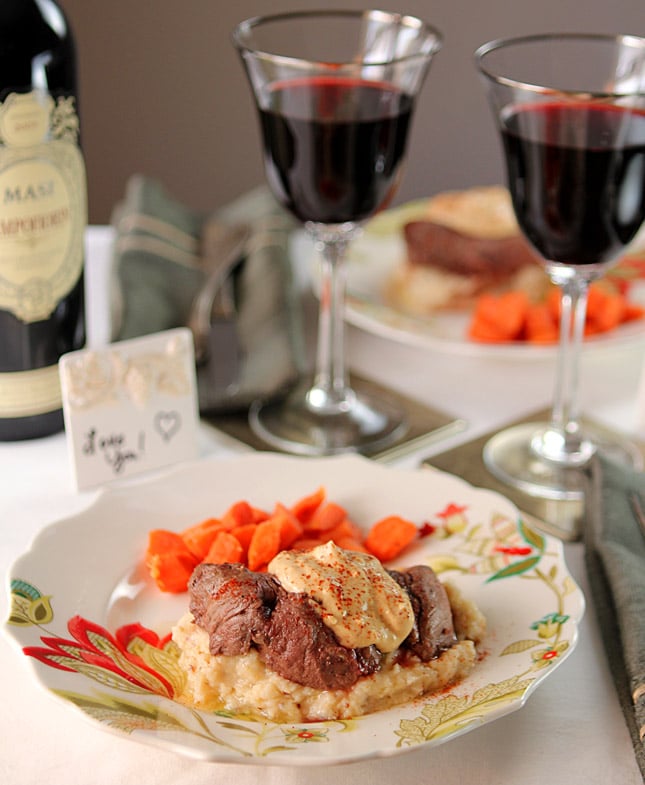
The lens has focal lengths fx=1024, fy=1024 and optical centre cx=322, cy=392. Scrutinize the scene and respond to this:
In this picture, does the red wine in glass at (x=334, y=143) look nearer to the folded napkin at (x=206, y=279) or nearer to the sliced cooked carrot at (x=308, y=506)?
the folded napkin at (x=206, y=279)

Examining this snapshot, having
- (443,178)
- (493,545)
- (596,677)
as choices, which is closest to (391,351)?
(493,545)

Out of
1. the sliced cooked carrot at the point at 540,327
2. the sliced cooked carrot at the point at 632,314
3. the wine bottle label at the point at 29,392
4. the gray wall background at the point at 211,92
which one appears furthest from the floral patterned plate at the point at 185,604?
the gray wall background at the point at 211,92

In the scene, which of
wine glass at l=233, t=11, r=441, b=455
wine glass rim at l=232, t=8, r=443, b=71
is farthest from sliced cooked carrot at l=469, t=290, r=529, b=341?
wine glass rim at l=232, t=8, r=443, b=71

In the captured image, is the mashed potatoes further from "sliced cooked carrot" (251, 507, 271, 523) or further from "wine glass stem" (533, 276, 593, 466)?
"wine glass stem" (533, 276, 593, 466)

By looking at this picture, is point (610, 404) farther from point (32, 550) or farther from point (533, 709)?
point (32, 550)

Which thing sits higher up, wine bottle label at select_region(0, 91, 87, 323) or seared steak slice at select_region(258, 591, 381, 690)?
wine bottle label at select_region(0, 91, 87, 323)

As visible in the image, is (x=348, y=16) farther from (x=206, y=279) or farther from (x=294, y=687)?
(x=294, y=687)
